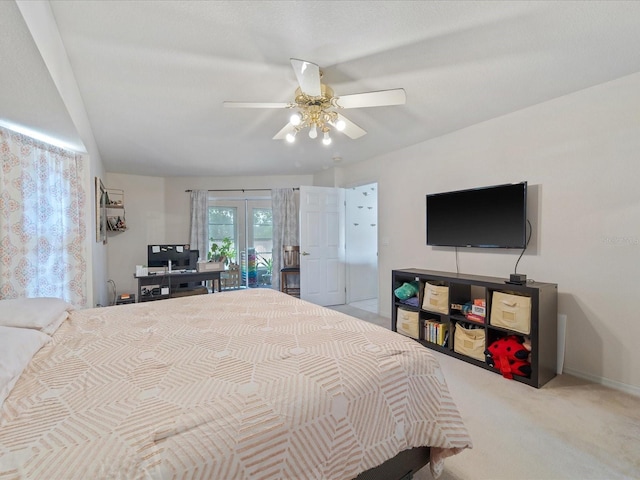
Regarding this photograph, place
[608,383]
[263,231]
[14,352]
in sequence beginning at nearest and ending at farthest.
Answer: [14,352] < [608,383] < [263,231]

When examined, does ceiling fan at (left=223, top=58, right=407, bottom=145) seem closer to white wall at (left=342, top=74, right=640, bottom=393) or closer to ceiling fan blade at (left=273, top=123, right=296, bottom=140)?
ceiling fan blade at (left=273, top=123, right=296, bottom=140)

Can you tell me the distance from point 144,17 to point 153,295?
3.53 m

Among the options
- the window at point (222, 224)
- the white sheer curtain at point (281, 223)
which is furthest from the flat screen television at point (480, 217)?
the window at point (222, 224)

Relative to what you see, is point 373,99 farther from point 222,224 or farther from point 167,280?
point 222,224

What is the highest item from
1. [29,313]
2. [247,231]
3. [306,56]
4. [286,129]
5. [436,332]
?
[306,56]

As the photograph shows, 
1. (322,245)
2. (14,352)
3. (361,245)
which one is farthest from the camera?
(361,245)

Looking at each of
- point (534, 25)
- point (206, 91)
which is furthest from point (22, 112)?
point (534, 25)

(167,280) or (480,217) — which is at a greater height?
(480,217)

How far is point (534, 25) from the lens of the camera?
1689mm

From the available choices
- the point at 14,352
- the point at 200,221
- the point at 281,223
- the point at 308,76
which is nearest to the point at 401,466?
the point at 14,352

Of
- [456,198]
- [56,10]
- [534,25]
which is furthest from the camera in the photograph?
[456,198]

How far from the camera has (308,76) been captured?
181 cm

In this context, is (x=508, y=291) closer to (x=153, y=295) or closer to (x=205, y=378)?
(x=205, y=378)

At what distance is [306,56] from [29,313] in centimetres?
212
